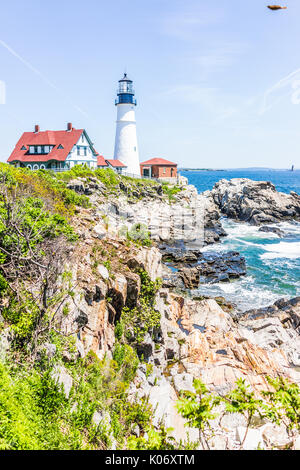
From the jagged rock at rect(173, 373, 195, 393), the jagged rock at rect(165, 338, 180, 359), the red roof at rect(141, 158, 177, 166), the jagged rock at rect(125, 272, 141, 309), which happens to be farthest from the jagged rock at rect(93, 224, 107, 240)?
the red roof at rect(141, 158, 177, 166)

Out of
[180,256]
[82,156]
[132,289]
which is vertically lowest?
[180,256]

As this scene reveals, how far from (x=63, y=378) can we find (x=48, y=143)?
43601 mm

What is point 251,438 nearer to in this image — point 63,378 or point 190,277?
point 63,378

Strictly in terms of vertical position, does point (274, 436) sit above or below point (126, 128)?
below

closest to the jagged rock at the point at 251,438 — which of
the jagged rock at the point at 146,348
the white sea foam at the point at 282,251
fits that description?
the jagged rock at the point at 146,348

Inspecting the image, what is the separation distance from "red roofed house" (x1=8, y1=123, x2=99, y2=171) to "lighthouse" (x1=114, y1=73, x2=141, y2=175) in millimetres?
8780

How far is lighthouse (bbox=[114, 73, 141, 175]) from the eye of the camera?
54438mm

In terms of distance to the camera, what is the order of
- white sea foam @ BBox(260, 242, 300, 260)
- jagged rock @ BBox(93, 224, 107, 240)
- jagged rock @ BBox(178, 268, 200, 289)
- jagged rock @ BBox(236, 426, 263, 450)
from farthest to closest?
1. white sea foam @ BBox(260, 242, 300, 260)
2. jagged rock @ BBox(178, 268, 200, 289)
3. jagged rock @ BBox(93, 224, 107, 240)
4. jagged rock @ BBox(236, 426, 263, 450)

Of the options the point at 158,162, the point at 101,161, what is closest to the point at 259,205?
the point at 158,162

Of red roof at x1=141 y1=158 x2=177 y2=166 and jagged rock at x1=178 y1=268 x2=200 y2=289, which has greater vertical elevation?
red roof at x1=141 y1=158 x2=177 y2=166

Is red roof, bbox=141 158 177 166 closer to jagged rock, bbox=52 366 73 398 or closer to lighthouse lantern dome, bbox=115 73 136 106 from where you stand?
lighthouse lantern dome, bbox=115 73 136 106

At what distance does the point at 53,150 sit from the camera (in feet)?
149

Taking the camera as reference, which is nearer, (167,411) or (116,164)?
(167,411)

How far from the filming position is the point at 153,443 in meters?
4.83
